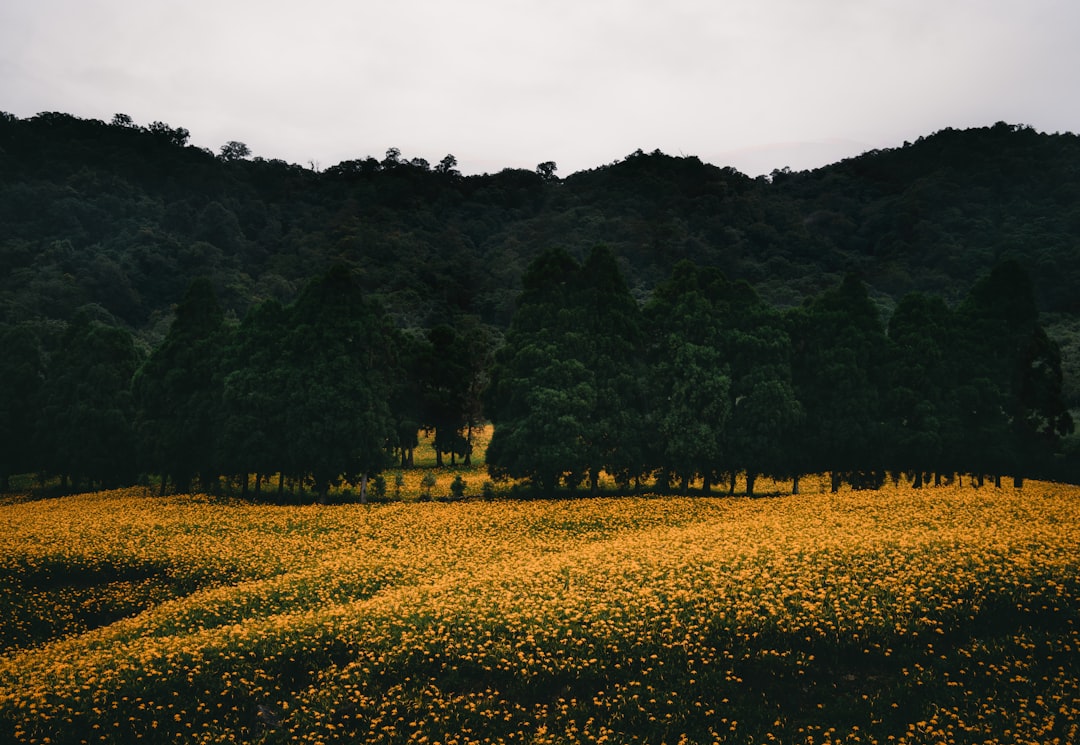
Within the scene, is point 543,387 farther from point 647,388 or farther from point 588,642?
point 588,642

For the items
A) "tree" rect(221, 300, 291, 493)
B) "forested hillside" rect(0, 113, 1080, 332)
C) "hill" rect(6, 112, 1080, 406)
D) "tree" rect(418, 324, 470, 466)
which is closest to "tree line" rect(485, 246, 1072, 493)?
"tree" rect(221, 300, 291, 493)

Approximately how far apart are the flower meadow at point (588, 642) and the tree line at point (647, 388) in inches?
478

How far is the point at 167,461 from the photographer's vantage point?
42.0 meters

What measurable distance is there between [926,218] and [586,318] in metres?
114

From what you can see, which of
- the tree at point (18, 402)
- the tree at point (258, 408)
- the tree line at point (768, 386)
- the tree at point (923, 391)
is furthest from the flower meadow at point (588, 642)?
the tree at point (18, 402)

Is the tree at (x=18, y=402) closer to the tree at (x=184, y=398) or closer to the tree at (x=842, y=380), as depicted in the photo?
the tree at (x=184, y=398)

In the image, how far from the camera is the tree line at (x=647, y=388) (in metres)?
37.5

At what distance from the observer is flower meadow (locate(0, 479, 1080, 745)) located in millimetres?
13055

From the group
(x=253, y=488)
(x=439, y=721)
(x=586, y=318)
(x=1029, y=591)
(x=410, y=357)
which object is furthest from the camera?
(x=410, y=357)

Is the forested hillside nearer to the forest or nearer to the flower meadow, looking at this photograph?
the forest

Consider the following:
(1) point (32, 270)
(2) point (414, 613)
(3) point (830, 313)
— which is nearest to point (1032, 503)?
(3) point (830, 313)

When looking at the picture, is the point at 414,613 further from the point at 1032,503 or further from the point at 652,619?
the point at 1032,503

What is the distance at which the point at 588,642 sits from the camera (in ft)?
51.8

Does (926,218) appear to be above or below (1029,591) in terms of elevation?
above
